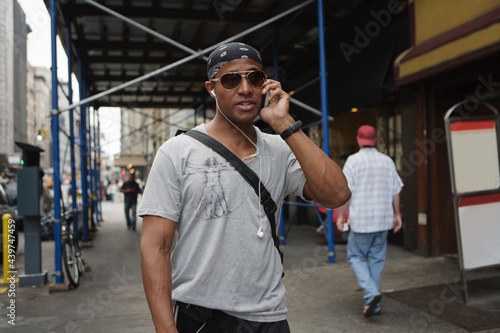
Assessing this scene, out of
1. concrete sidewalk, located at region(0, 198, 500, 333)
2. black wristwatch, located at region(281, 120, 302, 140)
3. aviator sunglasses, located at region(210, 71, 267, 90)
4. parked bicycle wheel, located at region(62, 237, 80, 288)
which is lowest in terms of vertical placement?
concrete sidewalk, located at region(0, 198, 500, 333)

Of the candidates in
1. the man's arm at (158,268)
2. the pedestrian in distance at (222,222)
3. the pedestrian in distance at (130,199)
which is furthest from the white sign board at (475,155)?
the pedestrian in distance at (130,199)

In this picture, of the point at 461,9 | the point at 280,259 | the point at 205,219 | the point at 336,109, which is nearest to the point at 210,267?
the point at 205,219

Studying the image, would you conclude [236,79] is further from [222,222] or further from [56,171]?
[56,171]

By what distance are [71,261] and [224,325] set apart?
608 cm

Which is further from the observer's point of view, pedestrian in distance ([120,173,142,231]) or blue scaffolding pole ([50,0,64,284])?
pedestrian in distance ([120,173,142,231])

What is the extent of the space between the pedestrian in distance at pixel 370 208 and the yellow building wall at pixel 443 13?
2756 mm

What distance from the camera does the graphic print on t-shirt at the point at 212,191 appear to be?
6.53 feet

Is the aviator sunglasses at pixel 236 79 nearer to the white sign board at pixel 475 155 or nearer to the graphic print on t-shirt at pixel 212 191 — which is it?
the graphic print on t-shirt at pixel 212 191

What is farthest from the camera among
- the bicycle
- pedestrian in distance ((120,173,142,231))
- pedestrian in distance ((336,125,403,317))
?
pedestrian in distance ((120,173,142,231))

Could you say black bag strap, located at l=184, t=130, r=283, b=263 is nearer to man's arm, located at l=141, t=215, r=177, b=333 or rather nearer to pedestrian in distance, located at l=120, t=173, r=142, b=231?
man's arm, located at l=141, t=215, r=177, b=333

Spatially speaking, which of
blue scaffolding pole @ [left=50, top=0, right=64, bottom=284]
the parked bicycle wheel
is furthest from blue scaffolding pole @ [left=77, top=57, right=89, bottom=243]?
the parked bicycle wheel

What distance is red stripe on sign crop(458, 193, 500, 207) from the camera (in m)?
5.80

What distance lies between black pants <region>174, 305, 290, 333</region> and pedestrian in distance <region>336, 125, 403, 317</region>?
3.59 m

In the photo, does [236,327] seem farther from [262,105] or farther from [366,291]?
[366,291]
